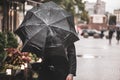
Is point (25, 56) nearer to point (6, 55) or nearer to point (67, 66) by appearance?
point (6, 55)

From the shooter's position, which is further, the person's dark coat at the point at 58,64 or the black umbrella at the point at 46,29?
the black umbrella at the point at 46,29

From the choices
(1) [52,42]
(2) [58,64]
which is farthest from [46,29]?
(2) [58,64]

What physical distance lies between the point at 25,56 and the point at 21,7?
22.4 m

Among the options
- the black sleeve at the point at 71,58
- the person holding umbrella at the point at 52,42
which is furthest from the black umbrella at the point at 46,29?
the black sleeve at the point at 71,58

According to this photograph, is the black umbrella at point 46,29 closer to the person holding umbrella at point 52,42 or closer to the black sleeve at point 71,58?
the person holding umbrella at point 52,42

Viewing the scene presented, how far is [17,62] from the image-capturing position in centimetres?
1027

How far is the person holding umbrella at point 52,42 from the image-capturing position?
285 inches

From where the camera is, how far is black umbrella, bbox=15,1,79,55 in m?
7.31

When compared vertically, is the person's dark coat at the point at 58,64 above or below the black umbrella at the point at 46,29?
below

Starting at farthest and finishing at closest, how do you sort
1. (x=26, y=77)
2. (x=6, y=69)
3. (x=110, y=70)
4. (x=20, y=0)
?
(x=20, y=0)
(x=110, y=70)
(x=6, y=69)
(x=26, y=77)

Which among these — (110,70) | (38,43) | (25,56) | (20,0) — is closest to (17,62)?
(25,56)

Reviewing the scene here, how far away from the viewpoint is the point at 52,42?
7219 millimetres

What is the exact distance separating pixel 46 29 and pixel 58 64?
1.73 ft

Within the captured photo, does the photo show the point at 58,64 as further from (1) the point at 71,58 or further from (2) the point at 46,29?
(2) the point at 46,29
